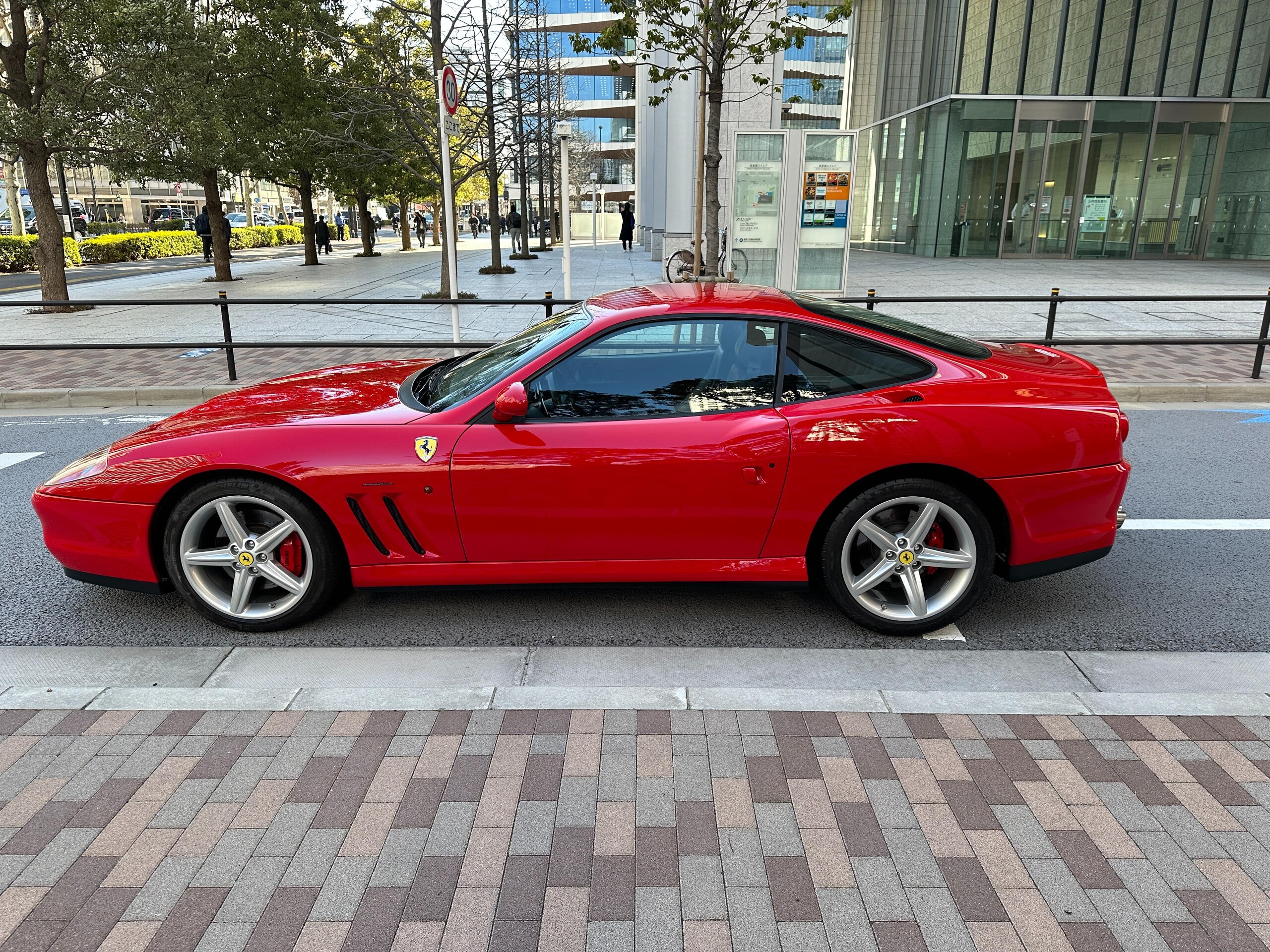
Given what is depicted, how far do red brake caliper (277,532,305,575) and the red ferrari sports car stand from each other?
11mm

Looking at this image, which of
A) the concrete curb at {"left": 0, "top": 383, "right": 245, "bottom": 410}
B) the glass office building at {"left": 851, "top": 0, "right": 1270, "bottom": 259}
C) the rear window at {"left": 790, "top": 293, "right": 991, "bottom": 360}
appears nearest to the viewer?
the rear window at {"left": 790, "top": 293, "right": 991, "bottom": 360}

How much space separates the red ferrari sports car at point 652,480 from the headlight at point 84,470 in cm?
2

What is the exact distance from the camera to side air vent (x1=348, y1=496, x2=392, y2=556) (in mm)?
3551

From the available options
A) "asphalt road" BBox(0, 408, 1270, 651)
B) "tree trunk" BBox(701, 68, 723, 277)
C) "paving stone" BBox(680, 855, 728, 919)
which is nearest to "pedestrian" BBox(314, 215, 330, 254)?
"tree trunk" BBox(701, 68, 723, 277)

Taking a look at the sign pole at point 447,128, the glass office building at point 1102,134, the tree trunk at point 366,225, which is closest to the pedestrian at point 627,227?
the tree trunk at point 366,225

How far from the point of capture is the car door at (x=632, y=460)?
3506 mm

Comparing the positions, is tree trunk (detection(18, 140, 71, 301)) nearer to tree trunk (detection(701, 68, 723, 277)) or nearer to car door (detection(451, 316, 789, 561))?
tree trunk (detection(701, 68, 723, 277))

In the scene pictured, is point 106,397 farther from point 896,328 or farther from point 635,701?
point 896,328

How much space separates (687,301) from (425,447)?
1301 millimetres

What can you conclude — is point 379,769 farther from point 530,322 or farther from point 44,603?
point 530,322

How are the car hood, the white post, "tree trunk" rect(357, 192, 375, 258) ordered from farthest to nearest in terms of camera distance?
"tree trunk" rect(357, 192, 375, 258)
the white post
the car hood

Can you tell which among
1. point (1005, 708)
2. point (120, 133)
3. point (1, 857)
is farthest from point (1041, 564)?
point (120, 133)

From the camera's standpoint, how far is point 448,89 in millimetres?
10273

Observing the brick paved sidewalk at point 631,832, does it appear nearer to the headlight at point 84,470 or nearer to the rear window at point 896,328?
the headlight at point 84,470
